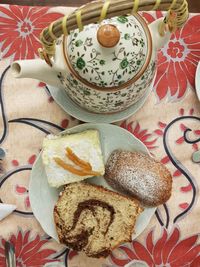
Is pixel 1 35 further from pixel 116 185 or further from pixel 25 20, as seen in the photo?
pixel 116 185

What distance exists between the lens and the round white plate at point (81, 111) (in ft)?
2.80

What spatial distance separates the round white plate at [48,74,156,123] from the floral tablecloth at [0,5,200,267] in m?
0.03

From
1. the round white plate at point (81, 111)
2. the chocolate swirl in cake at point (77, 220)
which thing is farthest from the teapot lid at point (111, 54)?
the chocolate swirl in cake at point (77, 220)

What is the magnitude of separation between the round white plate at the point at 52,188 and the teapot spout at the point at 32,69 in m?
0.17

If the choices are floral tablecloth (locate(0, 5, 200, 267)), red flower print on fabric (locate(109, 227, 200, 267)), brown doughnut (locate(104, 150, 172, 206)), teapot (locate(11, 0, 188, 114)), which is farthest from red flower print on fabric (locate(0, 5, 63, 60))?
red flower print on fabric (locate(109, 227, 200, 267))

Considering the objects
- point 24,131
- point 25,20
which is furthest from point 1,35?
point 24,131

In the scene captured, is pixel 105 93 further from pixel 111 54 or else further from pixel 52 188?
pixel 52 188

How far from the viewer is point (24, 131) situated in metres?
0.88

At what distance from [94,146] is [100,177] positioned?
81mm

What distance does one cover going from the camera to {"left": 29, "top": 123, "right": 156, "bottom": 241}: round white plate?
0.85 meters

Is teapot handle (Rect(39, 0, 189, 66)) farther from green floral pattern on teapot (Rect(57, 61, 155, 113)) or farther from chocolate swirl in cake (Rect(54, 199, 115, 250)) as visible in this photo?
chocolate swirl in cake (Rect(54, 199, 115, 250))

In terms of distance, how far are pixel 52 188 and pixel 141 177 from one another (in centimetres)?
18

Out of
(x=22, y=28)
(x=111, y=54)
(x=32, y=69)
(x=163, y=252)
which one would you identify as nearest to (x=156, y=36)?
(x=111, y=54)

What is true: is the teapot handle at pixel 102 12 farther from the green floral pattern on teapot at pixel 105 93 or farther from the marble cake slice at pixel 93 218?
the marble cake slice at pixel 93 218
